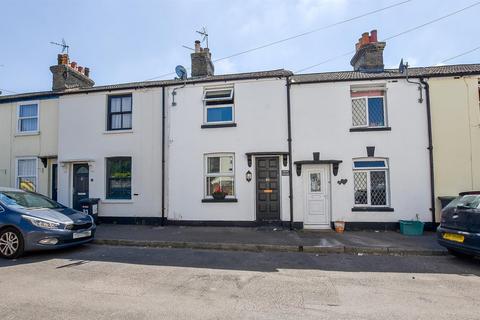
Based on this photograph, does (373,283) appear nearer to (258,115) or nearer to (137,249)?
(137,249)

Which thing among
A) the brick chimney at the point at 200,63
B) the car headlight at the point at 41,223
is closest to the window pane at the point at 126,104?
the brick chimney at the point at 200,63

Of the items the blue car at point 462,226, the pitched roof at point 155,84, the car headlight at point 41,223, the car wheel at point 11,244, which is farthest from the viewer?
the pitched roof at point 155,84

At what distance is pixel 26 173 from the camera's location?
1352 cm

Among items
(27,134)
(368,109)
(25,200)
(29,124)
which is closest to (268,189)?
(368,109)

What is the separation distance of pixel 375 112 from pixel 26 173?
14896mm

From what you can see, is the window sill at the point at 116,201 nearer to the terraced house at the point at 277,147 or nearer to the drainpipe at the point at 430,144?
the terraced house at the point at 277,147

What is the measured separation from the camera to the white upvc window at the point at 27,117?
1365 centimetres

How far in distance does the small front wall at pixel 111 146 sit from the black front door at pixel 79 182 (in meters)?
0.20

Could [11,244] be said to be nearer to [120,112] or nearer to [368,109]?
[120,112]

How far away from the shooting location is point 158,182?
1188 cm

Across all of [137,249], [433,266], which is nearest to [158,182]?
[137,249]

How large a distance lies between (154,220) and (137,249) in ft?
12.0

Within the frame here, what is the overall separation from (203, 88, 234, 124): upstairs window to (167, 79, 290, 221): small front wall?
→ 22cm

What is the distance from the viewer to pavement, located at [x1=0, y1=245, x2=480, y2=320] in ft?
13.6
